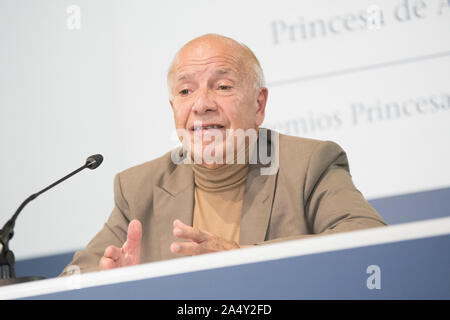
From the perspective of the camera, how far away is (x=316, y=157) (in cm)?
158

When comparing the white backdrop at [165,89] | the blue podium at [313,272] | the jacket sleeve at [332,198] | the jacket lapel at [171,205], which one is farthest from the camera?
the white backdrop at [165,89]

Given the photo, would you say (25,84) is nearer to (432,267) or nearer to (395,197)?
(395,197)

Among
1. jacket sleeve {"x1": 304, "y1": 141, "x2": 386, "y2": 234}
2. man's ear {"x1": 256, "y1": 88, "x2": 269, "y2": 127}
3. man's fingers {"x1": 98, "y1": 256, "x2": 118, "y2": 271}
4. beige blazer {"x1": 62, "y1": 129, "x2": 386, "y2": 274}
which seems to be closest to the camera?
man's fingers {"x1": 98, "y1": 256, "x2": 118, "y2": 271}

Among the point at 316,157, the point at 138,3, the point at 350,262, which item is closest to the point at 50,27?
the point at 138,3

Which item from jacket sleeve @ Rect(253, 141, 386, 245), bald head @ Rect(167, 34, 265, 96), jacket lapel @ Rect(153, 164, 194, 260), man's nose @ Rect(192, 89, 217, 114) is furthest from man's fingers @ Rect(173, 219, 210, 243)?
bald head @ Rect(167, 34, 265, 96)

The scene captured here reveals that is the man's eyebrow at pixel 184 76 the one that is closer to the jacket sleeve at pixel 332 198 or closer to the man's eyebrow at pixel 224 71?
the man's eyebrow at pixel 224 71

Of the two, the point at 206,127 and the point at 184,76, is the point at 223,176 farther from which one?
the point at 184,76

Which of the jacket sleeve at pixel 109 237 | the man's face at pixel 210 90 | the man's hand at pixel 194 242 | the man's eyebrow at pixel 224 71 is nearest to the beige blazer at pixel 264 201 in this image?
the jacket sleeve at pixel 109 237

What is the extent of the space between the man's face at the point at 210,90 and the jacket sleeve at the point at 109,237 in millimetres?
285

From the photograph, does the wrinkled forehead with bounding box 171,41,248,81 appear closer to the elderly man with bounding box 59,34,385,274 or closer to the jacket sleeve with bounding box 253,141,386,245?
the elderly man with bounding box 59,34,385,274

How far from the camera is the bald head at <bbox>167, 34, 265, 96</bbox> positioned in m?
1.68

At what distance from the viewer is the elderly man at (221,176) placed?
151 cm

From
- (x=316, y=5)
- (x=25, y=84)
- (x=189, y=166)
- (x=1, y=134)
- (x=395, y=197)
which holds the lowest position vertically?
(x=395, y=197)

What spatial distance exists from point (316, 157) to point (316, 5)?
2.94 feet
